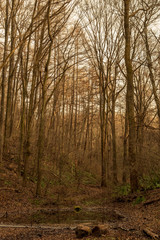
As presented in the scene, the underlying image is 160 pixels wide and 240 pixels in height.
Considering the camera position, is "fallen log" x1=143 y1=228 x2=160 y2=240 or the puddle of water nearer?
"fallen log" x1=143 y1=228 x2=160 y2=240

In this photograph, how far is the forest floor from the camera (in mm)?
3715

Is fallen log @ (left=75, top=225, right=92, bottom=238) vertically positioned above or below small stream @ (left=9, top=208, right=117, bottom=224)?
above

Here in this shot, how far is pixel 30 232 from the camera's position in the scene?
391 cm

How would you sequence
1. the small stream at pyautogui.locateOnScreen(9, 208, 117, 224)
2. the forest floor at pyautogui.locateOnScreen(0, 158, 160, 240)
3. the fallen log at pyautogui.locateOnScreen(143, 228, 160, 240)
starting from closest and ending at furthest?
the fallen log at pyautogui.locateOnScreen(143, 228, 160, 240), the forest floor at pyautogui.locateOnScreen(0, 158, 160, 240), the small stream at pyautogui.locateOnScreen(9, 208, 117, 224)

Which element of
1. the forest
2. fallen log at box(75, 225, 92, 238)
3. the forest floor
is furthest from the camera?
the forest

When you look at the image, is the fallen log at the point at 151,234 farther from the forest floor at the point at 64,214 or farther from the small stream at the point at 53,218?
the small stream at the point at 53,218

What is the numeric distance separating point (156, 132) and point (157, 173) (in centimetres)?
166

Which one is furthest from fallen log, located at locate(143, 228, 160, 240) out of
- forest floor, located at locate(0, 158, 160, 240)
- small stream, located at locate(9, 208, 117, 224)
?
small stream, located at locate(9, 208, 117, 224)

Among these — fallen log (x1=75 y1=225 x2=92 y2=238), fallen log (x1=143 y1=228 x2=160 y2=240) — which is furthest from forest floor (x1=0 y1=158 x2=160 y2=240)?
fallen log (x1=75 y1=225 x2=92 y2=238)

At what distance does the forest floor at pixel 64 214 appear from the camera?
3.71m

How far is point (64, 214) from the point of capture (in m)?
6.04

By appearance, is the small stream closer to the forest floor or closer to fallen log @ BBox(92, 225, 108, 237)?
the forest floor

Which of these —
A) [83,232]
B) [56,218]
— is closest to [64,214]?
[56,218]

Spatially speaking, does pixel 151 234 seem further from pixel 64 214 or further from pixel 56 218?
pixel 64 214
